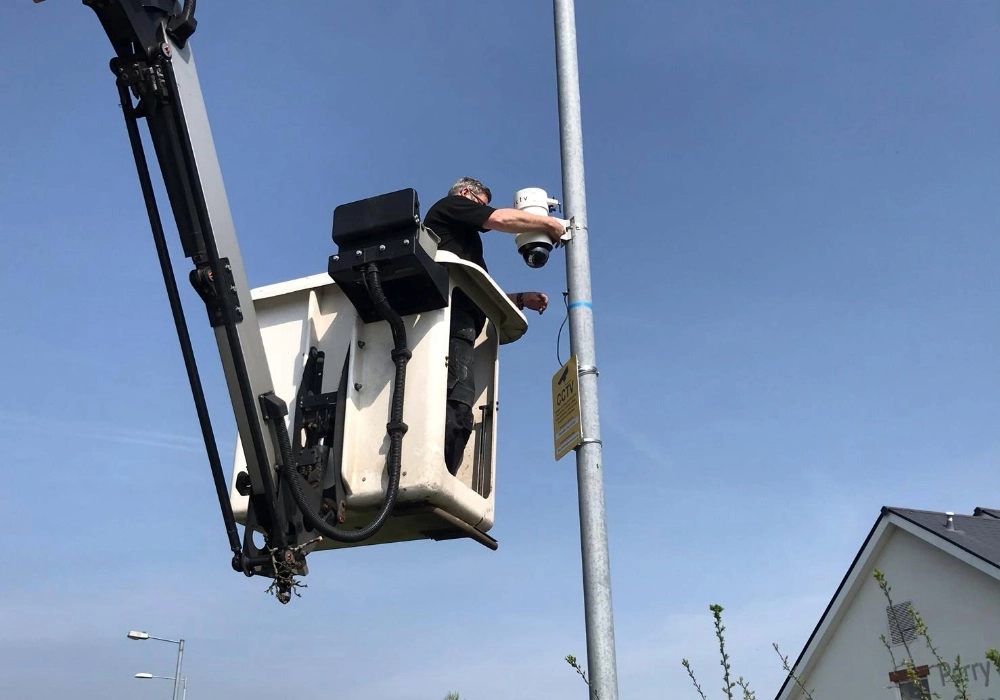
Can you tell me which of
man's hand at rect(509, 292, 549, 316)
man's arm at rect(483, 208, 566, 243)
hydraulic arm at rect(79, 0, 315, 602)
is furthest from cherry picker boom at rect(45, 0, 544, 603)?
man's hand at rect(509, 292, 549, 316)

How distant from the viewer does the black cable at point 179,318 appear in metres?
3.69

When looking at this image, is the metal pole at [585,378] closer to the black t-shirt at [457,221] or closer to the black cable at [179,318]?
the black t-shirt at [457,221]

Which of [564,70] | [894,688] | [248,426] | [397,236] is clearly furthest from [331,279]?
[894,688]

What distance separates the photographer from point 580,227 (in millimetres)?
4691

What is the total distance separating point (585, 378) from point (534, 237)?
0.76 m

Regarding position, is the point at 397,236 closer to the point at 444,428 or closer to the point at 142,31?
the point at 444,428

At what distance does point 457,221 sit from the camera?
15.3 feet

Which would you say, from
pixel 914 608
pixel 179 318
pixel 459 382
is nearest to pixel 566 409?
pixel 459 382

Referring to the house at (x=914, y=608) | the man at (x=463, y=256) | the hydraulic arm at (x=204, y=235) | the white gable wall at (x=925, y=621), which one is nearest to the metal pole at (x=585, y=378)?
the man at (x=463, y=256)

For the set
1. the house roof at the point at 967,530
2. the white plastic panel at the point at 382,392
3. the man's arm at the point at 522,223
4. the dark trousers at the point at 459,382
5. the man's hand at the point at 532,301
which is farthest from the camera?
the house roof at the point at 967,530

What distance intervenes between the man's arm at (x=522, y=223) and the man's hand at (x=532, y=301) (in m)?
0.60

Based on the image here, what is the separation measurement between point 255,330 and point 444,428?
32.3 inches

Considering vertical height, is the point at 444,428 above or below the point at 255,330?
below

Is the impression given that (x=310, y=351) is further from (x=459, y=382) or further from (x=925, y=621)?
(x=925, y=621)
